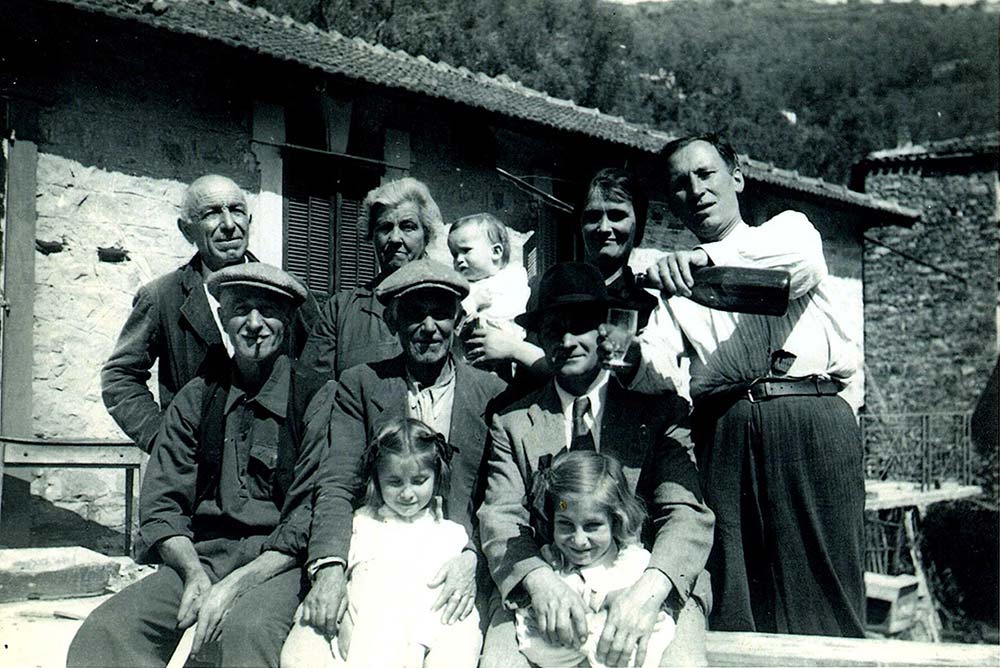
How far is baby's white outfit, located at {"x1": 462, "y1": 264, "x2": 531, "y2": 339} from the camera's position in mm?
3385

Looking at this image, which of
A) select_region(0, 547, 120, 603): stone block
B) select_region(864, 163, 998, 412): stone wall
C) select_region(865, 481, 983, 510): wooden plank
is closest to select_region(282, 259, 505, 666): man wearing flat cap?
select_region(0, 547, 120, 603): stone block

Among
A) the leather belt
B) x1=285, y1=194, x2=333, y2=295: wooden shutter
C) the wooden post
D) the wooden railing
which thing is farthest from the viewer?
x1=285, y1=194, x2=333, y2=295: wooden shutter

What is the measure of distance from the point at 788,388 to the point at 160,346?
233cm

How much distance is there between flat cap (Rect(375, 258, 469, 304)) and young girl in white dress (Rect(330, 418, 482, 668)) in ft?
1.35

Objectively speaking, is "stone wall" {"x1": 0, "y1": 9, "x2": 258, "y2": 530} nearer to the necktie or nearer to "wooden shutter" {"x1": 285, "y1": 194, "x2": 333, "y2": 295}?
"wooden shutter" {"x1": 285, "y1": 194, "x2": 333, "y2": 295}

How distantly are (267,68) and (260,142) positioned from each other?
0.60 m

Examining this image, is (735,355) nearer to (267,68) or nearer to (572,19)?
(267,68)

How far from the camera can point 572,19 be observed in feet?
31.1

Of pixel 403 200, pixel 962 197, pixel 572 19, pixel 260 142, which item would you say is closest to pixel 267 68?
pixel 260 142

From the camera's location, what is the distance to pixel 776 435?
2787 millimetres

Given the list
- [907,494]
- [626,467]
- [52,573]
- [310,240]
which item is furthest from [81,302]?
[907,494]

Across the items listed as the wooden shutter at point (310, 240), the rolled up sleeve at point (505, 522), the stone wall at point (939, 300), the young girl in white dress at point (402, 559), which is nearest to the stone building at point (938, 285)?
the stone wall at point (939, 300)

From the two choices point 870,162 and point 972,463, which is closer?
point 972,463

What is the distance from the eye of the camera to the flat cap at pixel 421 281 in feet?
9.02
